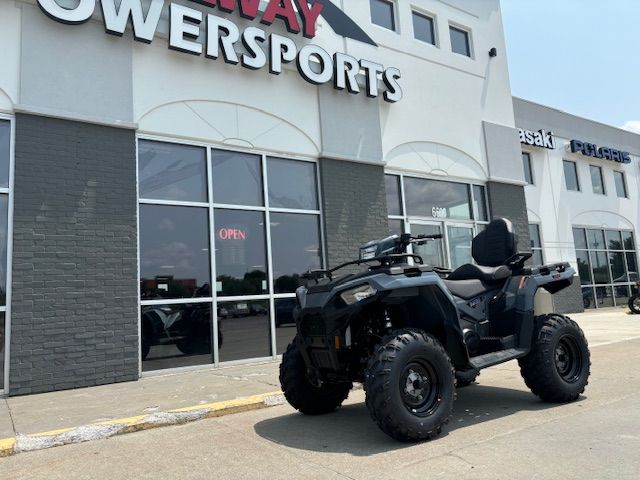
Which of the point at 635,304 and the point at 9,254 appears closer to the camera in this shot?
the point at 9,254

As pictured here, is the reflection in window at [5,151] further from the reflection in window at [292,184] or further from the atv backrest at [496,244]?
the atv backrest at [496,244]

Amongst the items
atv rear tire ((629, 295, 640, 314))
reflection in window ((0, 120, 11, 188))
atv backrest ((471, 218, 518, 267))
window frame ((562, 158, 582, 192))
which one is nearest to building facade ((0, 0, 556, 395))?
reflection in window ((0, 120, 11, 188))

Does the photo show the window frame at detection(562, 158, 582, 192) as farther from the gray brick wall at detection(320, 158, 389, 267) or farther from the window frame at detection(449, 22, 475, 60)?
the gray brick wall at detection(320, 158, 389, 267)

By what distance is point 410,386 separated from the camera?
4.61 m

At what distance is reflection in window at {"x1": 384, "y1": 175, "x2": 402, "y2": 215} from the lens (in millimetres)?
12586

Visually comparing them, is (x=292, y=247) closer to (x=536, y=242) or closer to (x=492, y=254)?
(x=492, y=254)

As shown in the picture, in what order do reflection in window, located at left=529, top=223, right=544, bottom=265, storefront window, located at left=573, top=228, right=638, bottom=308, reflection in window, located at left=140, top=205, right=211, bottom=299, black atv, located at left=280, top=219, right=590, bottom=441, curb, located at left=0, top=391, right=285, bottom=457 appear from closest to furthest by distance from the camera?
black atv, located at left=280, top=219, right=590, bottom=441 → curb, located at left=0, top=391, right=285, bottom=457 → reflection in window, located at left=140, top=205, right=211, bottom=299 → reflection in window, located at left=529, top=223, right=544, bottom=265 → storefront window, located at left=573, top=228, right=638, bottom=308

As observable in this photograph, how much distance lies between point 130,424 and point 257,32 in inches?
304

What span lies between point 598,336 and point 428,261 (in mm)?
4065

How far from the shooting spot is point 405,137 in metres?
12.9

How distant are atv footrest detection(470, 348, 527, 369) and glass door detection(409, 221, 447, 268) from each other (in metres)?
7.26

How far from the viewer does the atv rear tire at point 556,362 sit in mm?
5598

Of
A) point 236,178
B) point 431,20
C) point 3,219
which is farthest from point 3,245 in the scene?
point 431,20

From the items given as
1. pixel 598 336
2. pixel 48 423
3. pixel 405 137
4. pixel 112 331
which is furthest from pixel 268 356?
pixel 598 336
